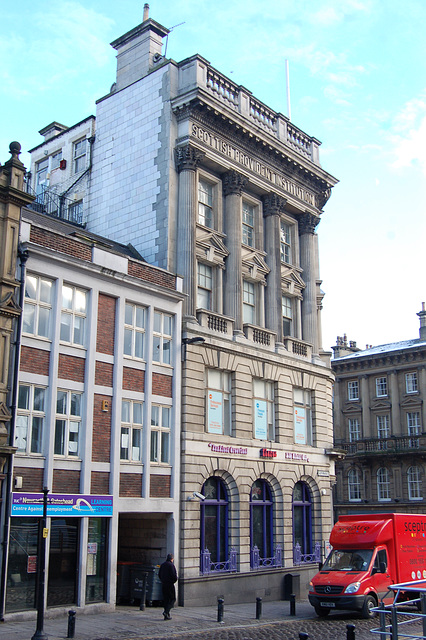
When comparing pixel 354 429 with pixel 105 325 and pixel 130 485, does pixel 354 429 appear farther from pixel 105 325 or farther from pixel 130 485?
pixel 105 325

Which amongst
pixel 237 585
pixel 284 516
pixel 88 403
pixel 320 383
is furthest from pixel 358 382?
pixel 88 403

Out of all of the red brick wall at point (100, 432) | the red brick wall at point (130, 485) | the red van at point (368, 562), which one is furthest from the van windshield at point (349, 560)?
the red brick wall at point (100, 432)

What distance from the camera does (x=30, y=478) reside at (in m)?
20.7

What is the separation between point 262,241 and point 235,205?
2.82 metres

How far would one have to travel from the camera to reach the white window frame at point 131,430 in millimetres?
24391

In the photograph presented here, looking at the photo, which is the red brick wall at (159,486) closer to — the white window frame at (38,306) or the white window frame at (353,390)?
the white window frame at (38,306)

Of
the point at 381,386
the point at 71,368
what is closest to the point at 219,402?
the point at 71,368

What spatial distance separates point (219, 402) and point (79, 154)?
15469 millimetres

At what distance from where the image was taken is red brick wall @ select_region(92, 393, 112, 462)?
909 inches

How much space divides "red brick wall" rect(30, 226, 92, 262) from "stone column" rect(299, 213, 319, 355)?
15340mm

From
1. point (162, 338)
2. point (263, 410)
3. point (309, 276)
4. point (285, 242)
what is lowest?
point (263, 410)

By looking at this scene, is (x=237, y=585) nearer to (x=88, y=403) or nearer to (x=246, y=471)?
(x=246, y=471)

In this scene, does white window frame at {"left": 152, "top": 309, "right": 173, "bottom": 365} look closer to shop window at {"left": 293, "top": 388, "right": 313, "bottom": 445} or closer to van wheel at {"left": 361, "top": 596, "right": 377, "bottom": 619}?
shop window at {"left": 293, "top": 388, "right": 313, "bottom": 445}

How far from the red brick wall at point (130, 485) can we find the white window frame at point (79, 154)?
17.2m
